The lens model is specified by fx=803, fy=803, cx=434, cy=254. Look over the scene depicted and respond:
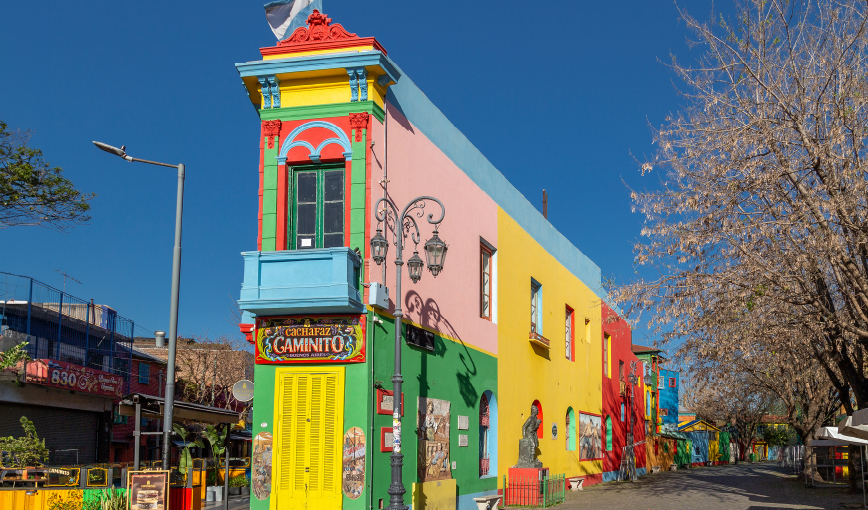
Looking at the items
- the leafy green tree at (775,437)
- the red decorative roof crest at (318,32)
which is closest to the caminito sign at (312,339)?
the red decorative roof crest at (318,32)

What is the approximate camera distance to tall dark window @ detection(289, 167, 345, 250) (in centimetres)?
1473

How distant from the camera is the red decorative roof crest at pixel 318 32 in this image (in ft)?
49.4

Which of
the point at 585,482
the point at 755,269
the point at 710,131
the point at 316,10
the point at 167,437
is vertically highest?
the point at 316,10

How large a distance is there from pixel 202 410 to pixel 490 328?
7.57 meters

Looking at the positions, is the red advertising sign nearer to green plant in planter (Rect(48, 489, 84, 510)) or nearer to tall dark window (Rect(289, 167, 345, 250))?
green plant in planter (Rect(48, 489, 84, 510))

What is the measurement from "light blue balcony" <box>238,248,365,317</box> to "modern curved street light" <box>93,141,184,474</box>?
1241 millimetres

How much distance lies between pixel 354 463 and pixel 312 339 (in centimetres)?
224

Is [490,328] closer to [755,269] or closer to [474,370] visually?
[474,370]

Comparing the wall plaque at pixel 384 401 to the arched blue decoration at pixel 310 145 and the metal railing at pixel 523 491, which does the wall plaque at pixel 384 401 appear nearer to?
the arched blue decoration at pixel 310 145

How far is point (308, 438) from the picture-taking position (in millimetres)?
13883

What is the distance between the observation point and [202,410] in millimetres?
20281

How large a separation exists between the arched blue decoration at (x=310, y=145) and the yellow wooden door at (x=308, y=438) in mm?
3907

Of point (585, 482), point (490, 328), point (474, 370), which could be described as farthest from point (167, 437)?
point (585, 482)

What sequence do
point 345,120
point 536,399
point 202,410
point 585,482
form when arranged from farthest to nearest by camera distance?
point 585,482
point 536,399
point 202,410
point 345,120
